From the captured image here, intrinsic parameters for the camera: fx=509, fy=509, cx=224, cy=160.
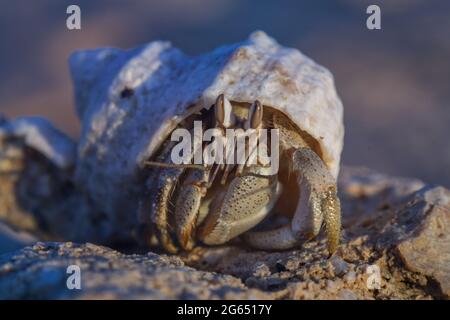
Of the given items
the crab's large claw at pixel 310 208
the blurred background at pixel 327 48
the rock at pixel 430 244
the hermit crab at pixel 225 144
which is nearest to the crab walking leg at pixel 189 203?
the hermit crab at pixel 225 144

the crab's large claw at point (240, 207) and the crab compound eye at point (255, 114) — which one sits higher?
the crab compound eye at point (255, 114)

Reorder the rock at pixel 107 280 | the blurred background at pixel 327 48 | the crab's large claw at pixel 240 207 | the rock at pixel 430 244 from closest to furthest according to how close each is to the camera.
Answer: the rock at pixel 107 280
the rock at pixel 430 244
the crab's large claw at pixel 240 207
the blurred background at pixel 327 48

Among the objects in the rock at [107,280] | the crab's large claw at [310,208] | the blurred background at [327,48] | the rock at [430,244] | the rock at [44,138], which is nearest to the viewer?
the rock at [107,280]

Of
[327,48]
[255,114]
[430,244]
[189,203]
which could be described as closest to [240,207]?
[189,203]

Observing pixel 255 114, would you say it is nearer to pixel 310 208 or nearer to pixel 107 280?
pixel 310 208

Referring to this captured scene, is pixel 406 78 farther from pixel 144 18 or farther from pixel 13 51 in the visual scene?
pixel 13 51

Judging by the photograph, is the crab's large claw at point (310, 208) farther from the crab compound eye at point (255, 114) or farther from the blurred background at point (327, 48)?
the blurred background at point (327, 48)

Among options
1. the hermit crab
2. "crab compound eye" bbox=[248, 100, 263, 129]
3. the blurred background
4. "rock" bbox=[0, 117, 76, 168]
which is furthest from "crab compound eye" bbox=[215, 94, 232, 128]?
the blurred background
